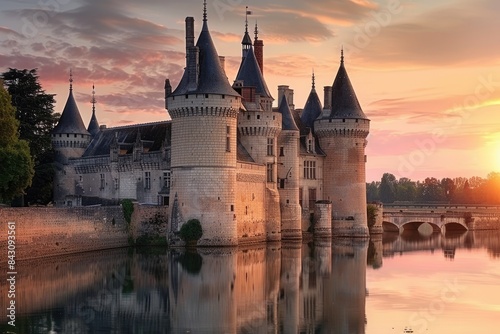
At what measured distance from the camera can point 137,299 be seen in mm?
26281

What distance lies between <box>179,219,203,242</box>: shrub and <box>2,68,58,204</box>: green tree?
11865 mm

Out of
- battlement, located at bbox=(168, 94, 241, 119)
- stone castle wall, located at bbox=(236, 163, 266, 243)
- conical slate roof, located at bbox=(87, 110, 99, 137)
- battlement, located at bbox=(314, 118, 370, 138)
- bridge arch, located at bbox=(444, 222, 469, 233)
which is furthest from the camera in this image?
bridge arch, located at bbox=(444, 222, 469, 233)

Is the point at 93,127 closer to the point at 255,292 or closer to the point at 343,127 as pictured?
the point at 343,127

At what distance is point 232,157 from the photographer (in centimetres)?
4175

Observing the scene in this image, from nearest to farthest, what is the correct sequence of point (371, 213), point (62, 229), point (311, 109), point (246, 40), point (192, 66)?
1. point (62, 229)
2. point (192, 66)
3. point (246, 40)
4. point (311, 109)
5. point (371, 213)

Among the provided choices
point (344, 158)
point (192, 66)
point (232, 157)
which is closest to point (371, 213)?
point (344, 158)

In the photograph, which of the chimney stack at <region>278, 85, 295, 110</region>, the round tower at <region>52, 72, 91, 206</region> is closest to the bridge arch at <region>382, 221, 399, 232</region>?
the chimney stack at <region>278, 85, 295, 110</region>

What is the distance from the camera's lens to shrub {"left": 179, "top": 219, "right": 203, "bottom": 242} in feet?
135

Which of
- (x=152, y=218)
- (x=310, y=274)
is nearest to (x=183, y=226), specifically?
(x=152, y=218)

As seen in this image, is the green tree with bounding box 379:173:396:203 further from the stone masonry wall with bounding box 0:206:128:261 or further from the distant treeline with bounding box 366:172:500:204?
the stone masonry wall with bounding box 0:206:128:261

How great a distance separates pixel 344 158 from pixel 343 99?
381 cm

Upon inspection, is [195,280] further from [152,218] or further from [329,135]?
[329,135]

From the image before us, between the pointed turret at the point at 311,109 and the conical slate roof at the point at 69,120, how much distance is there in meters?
14.9

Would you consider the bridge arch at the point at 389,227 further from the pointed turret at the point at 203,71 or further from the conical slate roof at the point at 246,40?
the pointed turret at the point at 203,71
